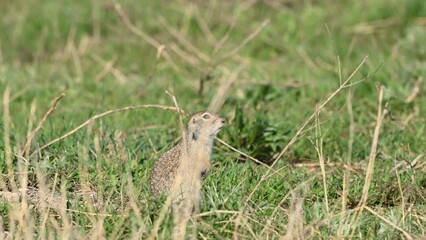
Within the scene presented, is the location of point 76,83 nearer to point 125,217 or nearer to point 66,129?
point 66,129

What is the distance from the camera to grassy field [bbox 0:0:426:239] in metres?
5.53

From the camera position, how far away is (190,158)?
607 cm

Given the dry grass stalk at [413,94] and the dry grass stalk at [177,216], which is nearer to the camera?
the dry grass stalk at [177,216]

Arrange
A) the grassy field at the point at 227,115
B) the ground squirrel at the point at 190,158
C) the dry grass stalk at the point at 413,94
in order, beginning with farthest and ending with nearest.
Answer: the dry grass stalk at the point at 413,94
the ground squirrel at the point at 190,158
the grassy field at the point at 227,115

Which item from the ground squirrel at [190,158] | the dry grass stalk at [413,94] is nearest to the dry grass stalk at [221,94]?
the ground squirrel at [190,158]

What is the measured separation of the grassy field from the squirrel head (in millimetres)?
163

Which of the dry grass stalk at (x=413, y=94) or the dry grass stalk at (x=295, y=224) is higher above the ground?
the dry grass stalk at (x=295, y=224)

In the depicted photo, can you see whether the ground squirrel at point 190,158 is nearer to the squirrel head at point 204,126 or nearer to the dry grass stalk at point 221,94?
the squirrel head at point 204,126

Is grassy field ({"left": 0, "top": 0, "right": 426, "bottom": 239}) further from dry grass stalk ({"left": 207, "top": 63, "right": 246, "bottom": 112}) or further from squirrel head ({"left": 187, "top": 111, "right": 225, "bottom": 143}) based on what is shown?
squirrel head ({"left": 187, "top": 111, "right": 225, "bottom": 143})

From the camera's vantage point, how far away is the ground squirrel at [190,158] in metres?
5.91

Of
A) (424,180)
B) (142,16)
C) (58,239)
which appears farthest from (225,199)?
(142,16)

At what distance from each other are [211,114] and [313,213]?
3.42 ft

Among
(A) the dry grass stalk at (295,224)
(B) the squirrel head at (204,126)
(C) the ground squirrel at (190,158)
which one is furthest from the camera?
(B) the squirrel head at (204,126)

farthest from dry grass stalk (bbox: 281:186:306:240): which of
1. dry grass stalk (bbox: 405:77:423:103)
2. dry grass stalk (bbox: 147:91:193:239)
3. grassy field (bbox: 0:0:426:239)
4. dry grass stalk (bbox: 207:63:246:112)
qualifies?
dry grass stalk (bbox: 405:77:423:103)
